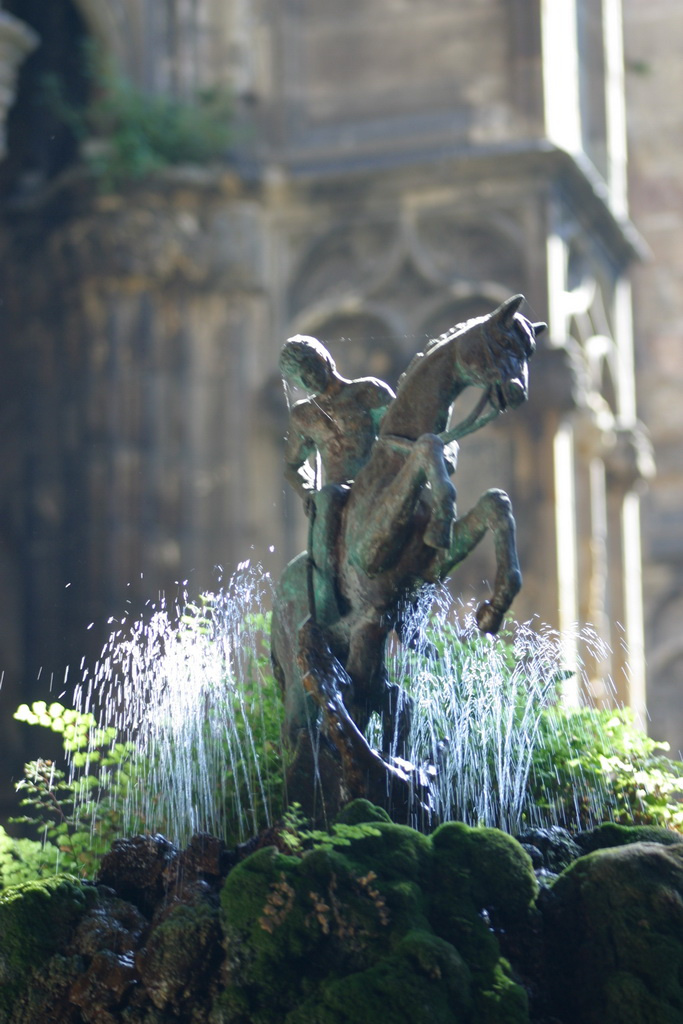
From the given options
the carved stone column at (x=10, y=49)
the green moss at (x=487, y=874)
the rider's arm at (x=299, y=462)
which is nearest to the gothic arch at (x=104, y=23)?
the carved stone column at (x=10, y=49)

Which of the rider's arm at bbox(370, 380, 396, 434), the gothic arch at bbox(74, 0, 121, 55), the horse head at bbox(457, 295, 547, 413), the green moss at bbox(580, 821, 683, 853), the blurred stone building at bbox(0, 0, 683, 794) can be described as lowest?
the green moss at bbox(580, 821, 683, 853)

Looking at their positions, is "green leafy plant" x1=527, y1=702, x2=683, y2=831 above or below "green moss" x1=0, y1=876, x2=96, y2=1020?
above

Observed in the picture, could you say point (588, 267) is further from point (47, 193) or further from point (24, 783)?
point (24, 783)

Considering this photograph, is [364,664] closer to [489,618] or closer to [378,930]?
[489,618]

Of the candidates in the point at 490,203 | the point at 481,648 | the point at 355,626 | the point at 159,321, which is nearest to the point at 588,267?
the point at 490,203

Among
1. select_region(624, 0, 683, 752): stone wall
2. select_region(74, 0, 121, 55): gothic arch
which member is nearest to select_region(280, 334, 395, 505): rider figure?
select_region(74, 0, 121, 55): gothic arch

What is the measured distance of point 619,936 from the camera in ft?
14.8

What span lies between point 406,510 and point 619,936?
1436 mm

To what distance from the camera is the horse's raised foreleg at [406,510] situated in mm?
5340

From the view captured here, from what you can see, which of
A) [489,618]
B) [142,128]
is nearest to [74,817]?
[489,618]

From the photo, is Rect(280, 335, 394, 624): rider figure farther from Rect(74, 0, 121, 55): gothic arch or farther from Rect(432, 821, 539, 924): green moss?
Rect(74, 0, 121, 55): gothic arch

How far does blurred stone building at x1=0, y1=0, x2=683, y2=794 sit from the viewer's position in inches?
404

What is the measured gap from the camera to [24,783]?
587cm

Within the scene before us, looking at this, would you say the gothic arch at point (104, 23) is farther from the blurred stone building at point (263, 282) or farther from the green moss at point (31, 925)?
the green moss at point (31, 925)
